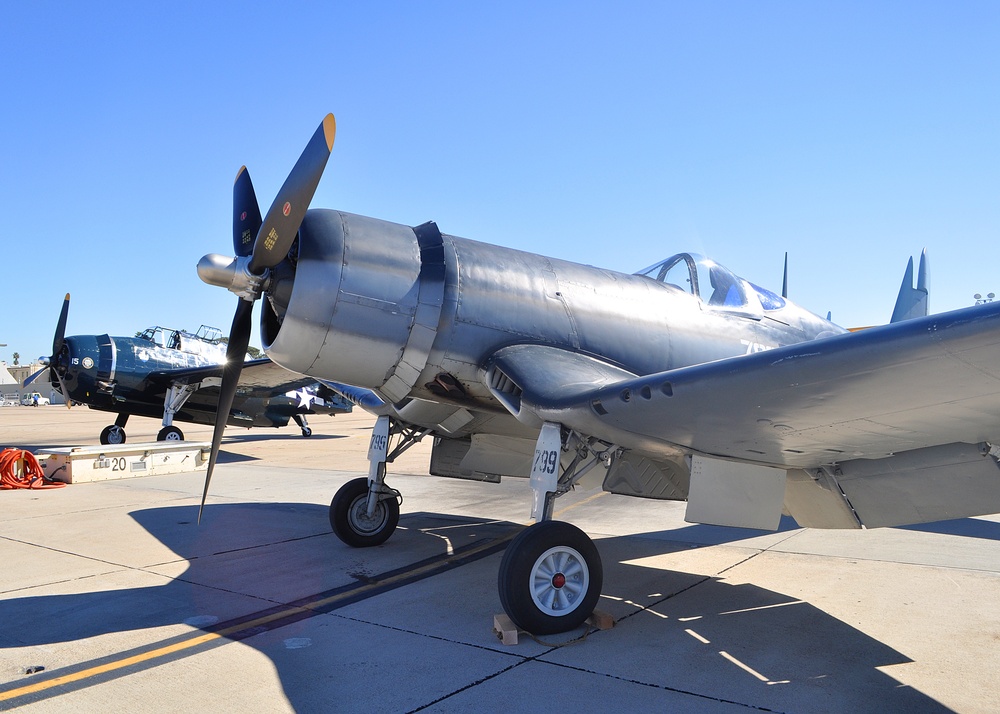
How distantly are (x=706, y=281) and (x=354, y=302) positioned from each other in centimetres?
327

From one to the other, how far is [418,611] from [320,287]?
2.35 m

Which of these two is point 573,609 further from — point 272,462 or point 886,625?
point 272,462

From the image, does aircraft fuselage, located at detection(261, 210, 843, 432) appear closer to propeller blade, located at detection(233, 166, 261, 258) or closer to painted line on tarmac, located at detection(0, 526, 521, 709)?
propeller blade, located at detection(233, 166, 261, 258)

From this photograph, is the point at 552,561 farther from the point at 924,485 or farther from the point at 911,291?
the point at 911,291

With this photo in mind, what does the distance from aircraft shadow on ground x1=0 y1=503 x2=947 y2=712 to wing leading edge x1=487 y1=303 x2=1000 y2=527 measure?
76cm

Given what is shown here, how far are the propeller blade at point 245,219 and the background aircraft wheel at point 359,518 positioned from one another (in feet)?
8.66

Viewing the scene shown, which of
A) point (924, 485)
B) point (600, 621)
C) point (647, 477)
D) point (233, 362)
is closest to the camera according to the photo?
point (924, 485)

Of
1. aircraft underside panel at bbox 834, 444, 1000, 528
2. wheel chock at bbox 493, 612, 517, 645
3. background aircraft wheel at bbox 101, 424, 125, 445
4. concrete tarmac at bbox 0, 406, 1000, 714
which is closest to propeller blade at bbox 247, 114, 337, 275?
concrete tarmac at bbox 0, 406, 1000, 714

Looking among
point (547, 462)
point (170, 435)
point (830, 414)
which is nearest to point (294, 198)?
point (547, 462)

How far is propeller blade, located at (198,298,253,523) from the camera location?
5250 mm

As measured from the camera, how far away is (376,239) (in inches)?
195

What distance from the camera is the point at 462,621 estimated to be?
14.7ft

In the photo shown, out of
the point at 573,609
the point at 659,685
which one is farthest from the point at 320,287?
the point at 659,685

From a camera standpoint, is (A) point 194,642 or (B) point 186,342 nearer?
(A) point 194,642
